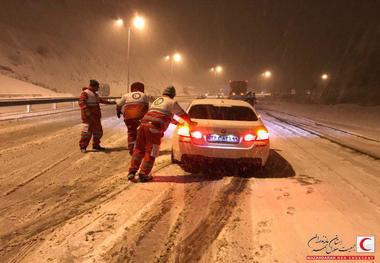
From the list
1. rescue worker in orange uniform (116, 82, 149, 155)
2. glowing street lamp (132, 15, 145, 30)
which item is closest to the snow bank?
glowing street lamp (132, 15, 145, 30)

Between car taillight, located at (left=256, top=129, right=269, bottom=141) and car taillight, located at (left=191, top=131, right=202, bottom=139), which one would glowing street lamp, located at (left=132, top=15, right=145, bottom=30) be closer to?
car taillight, located at (left=191, top=131, right=202, bottom=139)

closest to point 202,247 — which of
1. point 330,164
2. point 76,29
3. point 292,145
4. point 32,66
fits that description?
point 330,164

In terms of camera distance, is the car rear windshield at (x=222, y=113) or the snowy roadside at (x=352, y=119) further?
the snowy roadside at (x=352, y=119)

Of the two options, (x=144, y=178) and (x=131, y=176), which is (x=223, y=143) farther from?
(x=131, y=176)

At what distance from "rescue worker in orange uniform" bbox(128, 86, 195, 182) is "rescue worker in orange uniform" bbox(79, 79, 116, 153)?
3.16 metres

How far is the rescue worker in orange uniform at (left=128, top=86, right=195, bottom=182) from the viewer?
21.3 ft

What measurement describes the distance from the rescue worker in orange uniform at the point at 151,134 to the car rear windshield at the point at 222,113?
1.05 metres

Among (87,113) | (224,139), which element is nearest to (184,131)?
(224,139)

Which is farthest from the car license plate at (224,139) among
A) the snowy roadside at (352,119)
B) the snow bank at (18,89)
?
the snow bank at (18,89)

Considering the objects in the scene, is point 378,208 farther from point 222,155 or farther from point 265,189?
point 222,155

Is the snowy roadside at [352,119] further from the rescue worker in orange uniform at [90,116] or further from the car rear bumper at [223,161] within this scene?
the rescue worker in orange uniform at [90,116]
